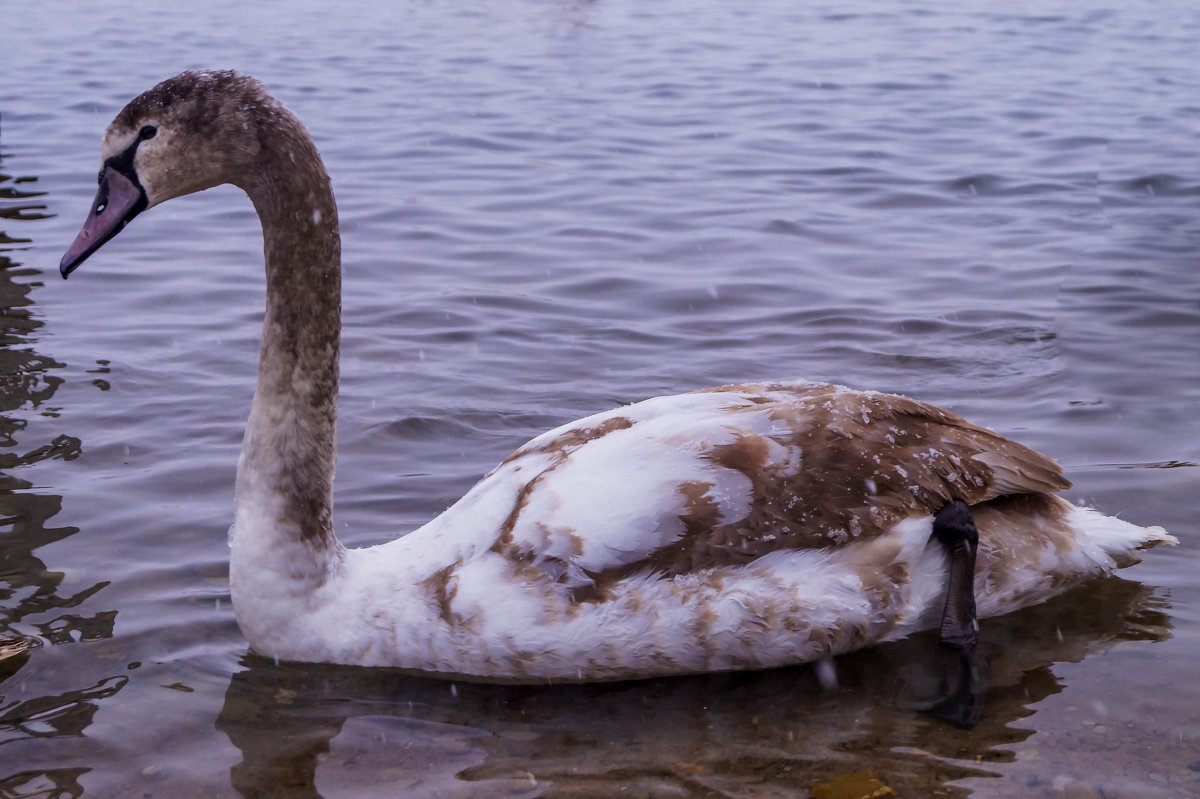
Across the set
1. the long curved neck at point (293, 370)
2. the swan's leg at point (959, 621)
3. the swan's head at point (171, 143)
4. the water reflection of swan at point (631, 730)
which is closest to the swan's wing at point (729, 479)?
the swan's leg at point (959, 621)

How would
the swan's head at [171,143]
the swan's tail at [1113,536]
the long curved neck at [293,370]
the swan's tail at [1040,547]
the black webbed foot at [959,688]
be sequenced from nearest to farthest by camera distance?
1. the black webbed foot at [959,688]
2. the swan's head at [171,143]
3. the long curved neck at [293,370]
4. the swan's tail at [1040,547]
5. the swan's tail at [1113,536]

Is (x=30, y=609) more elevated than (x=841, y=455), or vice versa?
(x=841, y=455)

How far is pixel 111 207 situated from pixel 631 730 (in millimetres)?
2513

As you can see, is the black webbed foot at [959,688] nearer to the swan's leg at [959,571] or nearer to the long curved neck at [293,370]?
the swan's leg at [959,571]

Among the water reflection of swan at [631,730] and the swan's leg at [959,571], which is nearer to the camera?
the water reflection of swan at [631,730]

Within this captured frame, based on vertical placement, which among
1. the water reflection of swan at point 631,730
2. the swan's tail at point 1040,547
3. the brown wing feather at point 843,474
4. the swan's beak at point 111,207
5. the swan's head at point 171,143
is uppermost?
the swan's head at point 171,143

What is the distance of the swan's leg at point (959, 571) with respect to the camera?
15.6ft

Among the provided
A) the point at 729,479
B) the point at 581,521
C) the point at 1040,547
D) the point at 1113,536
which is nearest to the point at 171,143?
the point at 581,521

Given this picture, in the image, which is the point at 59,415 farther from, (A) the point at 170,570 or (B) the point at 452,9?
(B) the point at 452,9

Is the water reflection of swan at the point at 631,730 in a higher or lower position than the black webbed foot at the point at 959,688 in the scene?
lower

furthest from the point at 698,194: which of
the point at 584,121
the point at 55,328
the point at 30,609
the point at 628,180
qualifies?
the point at 30,609

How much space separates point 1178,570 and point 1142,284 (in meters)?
4.29

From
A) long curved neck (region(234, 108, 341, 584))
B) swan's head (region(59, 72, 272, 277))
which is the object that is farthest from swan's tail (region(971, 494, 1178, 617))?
swan's head (region(59, 72, 272, 277))

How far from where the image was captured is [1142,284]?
30.7 ft
